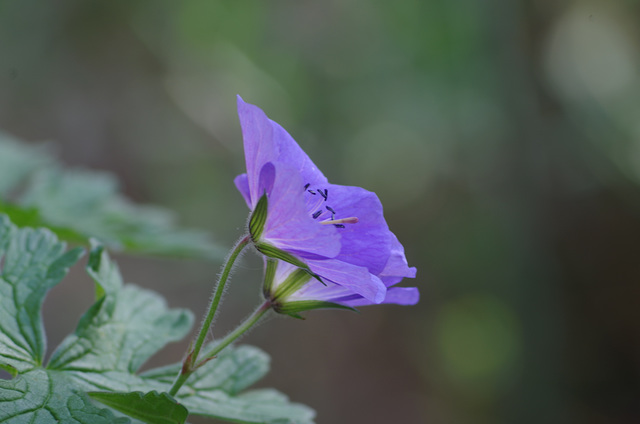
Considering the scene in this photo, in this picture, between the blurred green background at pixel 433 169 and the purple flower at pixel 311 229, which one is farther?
the blurred green background at pixel 433 169

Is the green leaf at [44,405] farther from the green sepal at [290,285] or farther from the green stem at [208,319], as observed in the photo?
the green sepal at [290,285]

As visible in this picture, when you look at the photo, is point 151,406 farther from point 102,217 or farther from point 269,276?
point 102,217

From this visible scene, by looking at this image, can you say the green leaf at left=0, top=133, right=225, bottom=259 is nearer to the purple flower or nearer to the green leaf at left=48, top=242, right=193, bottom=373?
the green leaf at left=48, top=242, right=193, bottom=373

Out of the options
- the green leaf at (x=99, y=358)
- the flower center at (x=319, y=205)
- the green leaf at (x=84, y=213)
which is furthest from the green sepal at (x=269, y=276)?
the green leaf at (x=84, y=213)

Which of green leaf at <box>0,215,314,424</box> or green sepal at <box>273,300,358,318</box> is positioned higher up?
green sepal at <box>273,300,358,318</box>

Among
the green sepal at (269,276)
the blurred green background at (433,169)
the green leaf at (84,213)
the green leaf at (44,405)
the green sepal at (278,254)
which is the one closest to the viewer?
the green leaf at (44,405)

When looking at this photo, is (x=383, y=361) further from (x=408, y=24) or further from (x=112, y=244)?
(x=112, y=244)

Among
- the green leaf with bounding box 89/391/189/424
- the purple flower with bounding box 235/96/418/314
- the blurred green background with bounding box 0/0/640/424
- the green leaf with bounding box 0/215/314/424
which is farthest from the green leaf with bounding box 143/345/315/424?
the blurred green background with bounding box 0/0/640/424

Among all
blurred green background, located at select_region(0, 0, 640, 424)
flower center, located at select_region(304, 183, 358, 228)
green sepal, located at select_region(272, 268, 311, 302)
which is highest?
blurred green background, located at select_region(0, 0, 640, 424)
